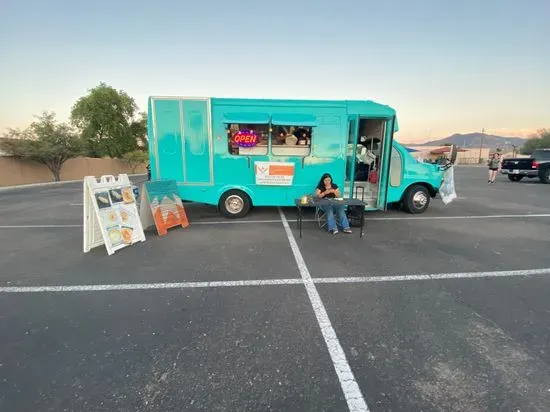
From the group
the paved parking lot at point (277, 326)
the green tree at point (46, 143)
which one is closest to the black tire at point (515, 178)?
the paved parking lot at point (277, 326)

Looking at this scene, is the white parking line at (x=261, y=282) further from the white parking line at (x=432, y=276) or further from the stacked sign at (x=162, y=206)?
the stacked sign at (x=162, y=206)

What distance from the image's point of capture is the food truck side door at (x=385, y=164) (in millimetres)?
6820

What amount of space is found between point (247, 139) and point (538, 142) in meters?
78.0

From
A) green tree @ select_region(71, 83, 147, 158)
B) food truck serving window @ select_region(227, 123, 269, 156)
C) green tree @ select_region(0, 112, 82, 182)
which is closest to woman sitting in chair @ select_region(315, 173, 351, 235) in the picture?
food truck serving window @ select_region(227, 123, 269, 156)

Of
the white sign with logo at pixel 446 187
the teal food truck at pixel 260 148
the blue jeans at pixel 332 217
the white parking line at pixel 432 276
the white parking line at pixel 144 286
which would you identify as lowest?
the white parking line at pixel 144 286

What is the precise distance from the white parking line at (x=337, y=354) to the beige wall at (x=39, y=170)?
24.4 meters

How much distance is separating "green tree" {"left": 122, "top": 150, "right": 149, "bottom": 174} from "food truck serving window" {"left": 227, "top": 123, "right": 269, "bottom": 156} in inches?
1157

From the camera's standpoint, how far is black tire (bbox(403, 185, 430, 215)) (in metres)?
7.89

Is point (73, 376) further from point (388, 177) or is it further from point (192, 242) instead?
point (388, 177)

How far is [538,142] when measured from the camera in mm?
59344

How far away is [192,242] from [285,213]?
10.6ft

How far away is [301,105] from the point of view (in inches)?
267

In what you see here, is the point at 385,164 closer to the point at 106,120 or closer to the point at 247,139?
the point at 247,139

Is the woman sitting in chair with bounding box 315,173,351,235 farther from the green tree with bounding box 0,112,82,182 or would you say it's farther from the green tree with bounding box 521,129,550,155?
the green tree with bounding box 521,129,550,155
